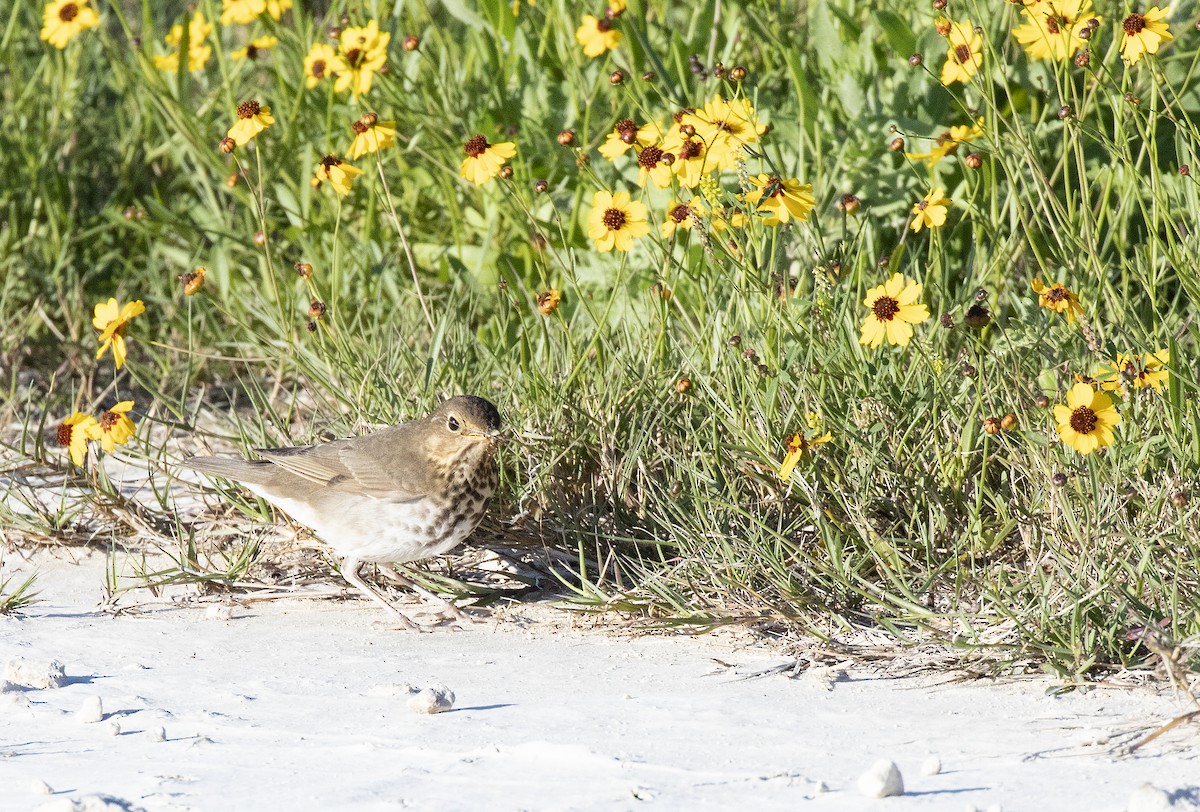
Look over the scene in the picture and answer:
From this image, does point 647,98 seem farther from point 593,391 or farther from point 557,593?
point 557,593

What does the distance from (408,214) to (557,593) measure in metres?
2.34

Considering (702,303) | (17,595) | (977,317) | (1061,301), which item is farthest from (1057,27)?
(17,595)

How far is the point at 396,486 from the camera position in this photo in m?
4.53

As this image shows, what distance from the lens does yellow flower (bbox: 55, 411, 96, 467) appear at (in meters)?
4.40

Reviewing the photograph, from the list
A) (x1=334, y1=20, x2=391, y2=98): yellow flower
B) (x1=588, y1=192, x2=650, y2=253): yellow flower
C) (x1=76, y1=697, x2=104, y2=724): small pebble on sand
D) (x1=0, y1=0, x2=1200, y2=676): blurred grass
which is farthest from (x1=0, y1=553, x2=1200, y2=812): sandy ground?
(x1=334, y1=20, x2=391, y2=98): yellow flower

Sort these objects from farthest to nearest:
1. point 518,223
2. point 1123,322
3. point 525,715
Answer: point 518,223 < point 1123,322 < point 525,715

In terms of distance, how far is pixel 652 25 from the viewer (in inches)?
248

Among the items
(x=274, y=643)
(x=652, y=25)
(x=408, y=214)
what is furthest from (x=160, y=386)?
(x=652, y=25)

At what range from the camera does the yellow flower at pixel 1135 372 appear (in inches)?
141

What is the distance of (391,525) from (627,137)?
128 cm

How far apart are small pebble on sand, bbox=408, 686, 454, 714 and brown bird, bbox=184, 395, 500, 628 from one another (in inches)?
30.7

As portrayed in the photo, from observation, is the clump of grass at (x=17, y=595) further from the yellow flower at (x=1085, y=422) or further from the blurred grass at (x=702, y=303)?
the yellow flower at (x=1085, y=422)

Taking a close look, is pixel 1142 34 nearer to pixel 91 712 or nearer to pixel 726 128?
pixel 726 128

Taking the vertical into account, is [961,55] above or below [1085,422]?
above
